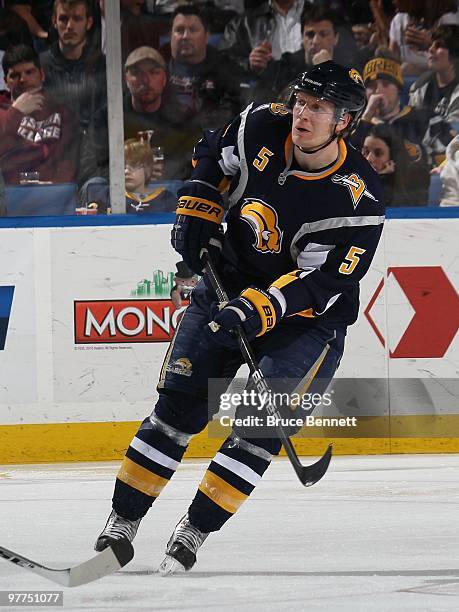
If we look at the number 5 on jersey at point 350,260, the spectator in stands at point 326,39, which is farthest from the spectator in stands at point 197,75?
the number 5 on jersey at point 350,260

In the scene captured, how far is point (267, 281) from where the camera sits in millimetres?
3051

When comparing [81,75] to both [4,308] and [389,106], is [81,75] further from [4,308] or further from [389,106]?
[389,106]

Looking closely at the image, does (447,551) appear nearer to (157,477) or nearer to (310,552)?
(310,552)

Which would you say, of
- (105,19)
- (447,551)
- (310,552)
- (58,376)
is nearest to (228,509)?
(310,552)

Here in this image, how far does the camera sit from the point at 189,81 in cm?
586

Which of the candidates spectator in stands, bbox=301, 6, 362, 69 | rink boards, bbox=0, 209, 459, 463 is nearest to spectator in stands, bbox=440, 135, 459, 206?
rink boards, bbox=0, 209, 459, 463

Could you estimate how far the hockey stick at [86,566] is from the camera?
265cm

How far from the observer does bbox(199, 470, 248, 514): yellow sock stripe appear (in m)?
2.86

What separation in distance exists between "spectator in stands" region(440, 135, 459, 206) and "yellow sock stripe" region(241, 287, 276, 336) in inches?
113

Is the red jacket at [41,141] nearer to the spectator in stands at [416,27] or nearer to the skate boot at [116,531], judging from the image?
the spectator in stands at [416,27]

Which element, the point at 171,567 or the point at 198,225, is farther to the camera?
the point at 198,225

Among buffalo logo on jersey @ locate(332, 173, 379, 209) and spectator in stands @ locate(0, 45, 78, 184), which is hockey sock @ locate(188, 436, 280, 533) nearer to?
buffalo logo on jersey @ locate(332, 173, 379, 209)

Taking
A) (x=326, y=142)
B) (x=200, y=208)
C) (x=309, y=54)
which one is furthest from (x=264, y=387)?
(x=309, y=54)

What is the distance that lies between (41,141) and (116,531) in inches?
128
